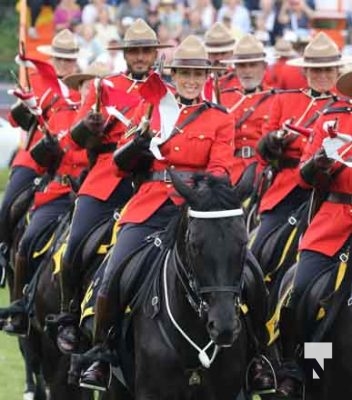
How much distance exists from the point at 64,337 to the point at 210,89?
2.16 m

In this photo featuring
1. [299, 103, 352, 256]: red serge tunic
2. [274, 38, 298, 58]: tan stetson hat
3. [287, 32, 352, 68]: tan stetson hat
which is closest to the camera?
[299, 103, 352, 256]: red serge tunic

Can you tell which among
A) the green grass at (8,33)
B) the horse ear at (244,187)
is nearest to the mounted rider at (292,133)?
the horse ear at (244,187)

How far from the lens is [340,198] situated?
11.2m

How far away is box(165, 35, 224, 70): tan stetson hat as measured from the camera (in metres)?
11.4

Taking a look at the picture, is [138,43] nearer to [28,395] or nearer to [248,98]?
[28,395]

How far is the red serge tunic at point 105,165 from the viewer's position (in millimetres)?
12891

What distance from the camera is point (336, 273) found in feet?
35.9

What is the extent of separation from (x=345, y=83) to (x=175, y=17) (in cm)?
1843

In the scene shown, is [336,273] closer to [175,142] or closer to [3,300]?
[175,142]

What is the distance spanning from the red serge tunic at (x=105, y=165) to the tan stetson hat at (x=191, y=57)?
1224 mm

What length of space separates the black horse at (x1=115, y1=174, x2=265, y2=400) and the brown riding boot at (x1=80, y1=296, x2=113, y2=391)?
0.74 feet

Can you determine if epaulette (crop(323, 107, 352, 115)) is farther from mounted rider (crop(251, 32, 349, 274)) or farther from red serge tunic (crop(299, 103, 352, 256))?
mounted rider (crop(251, 32, 349, 274))

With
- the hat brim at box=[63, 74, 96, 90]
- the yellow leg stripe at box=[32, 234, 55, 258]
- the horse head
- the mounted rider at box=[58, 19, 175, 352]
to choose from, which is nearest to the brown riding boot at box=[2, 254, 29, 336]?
the yellow leg stripe at box=[32, 234, 55, 258]
